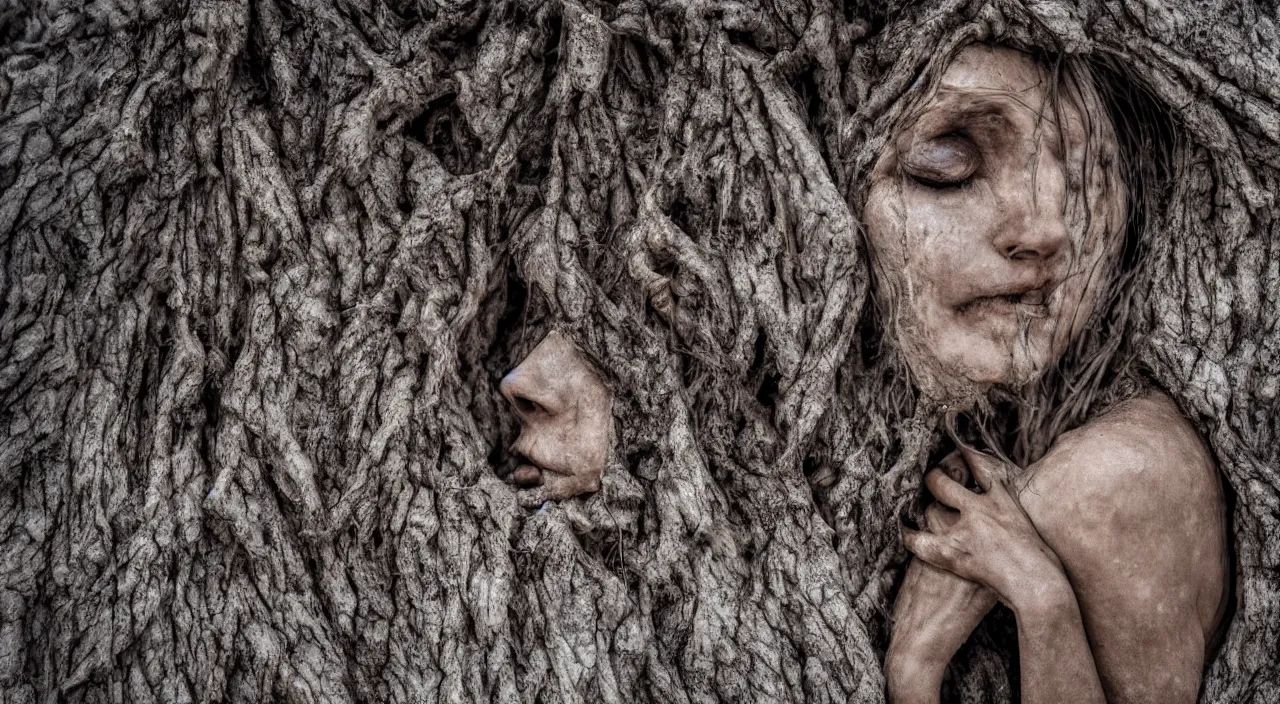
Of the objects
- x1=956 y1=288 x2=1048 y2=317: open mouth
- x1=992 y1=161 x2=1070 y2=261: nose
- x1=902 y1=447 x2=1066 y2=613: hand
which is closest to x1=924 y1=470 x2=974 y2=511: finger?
x1=902 y1=447 x2=1066 y2=613: hand

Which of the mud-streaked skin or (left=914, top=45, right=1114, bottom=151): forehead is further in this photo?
(left=914, top=45, right=1114, bottom=151): forehead

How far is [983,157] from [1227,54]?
632 millimetres

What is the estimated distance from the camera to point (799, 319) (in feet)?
8.20

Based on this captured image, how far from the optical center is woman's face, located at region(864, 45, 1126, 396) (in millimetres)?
2436

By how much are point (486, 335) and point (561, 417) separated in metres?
0.32

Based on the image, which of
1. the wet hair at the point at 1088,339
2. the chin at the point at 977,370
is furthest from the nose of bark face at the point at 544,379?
the chin at the point at 977,370

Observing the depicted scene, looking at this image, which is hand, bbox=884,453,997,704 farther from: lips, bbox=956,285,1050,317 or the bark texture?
lips, bbox=956,285,1050,317

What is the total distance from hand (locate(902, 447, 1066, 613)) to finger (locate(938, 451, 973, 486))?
0.02 meters

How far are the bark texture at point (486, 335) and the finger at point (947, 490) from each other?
6 centimetres

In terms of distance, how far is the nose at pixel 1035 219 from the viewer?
243 centimetres

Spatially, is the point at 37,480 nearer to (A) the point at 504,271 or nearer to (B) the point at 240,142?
(B) the point at 240,142

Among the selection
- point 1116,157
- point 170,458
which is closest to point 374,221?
point 170,458

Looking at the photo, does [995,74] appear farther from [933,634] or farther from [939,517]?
[933,634]

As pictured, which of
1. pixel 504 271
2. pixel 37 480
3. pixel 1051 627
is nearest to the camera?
pixel 1051 627
